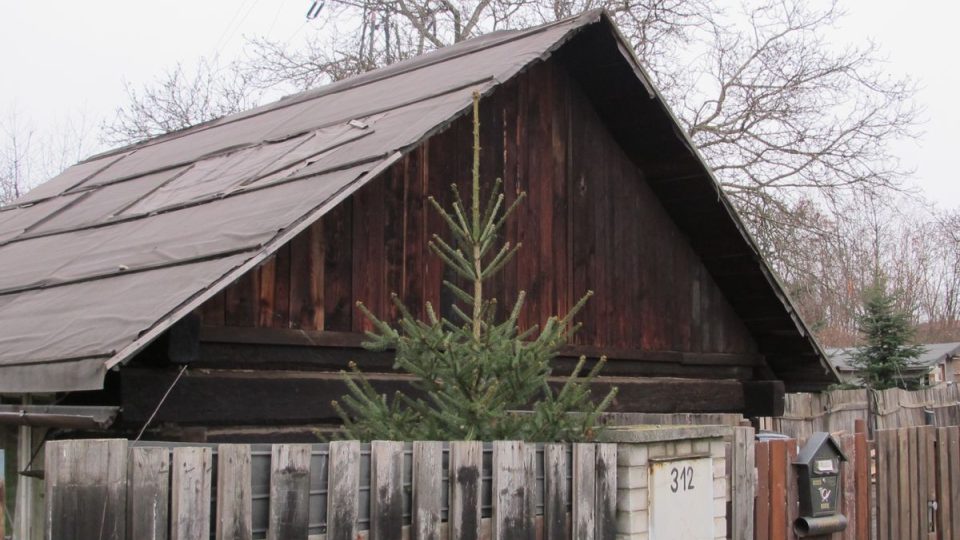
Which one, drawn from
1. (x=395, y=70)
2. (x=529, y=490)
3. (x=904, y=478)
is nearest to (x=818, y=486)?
(x=904, y=478)

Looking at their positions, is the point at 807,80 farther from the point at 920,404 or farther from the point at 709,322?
the point at 709,322

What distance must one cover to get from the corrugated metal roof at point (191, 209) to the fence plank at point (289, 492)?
1724mm

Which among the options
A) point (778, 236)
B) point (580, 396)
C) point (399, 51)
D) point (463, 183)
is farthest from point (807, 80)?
point (580, 396)

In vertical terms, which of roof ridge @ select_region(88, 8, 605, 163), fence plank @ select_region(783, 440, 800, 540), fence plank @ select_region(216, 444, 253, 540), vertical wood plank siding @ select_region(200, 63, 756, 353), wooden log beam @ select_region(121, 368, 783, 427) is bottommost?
fence plank @ select_region(783, 440, 800, 540)

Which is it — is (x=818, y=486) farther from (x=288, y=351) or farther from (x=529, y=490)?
(x=288, y=351)

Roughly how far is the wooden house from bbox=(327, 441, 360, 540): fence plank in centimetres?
172

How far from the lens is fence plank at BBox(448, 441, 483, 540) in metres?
5.49

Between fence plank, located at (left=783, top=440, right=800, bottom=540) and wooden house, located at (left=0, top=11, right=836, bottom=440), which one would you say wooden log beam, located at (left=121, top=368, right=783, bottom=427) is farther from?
fence plank, located at (left=783, top=440, right=800, bottom=540)

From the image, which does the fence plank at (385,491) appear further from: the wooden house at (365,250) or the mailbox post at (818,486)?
the mailbox post at (818,486)

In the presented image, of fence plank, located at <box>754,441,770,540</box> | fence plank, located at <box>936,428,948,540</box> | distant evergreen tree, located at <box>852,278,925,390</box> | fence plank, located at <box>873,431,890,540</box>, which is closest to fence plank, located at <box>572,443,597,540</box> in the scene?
fence plank, located at <box>754,441,770,540</box>

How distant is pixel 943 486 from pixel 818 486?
2511 millimetres

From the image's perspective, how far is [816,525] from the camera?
7.81 metres

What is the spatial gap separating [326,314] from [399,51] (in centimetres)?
2046

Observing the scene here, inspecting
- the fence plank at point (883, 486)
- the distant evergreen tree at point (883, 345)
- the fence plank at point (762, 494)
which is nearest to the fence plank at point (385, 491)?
the fence plank at point (762, 494)
